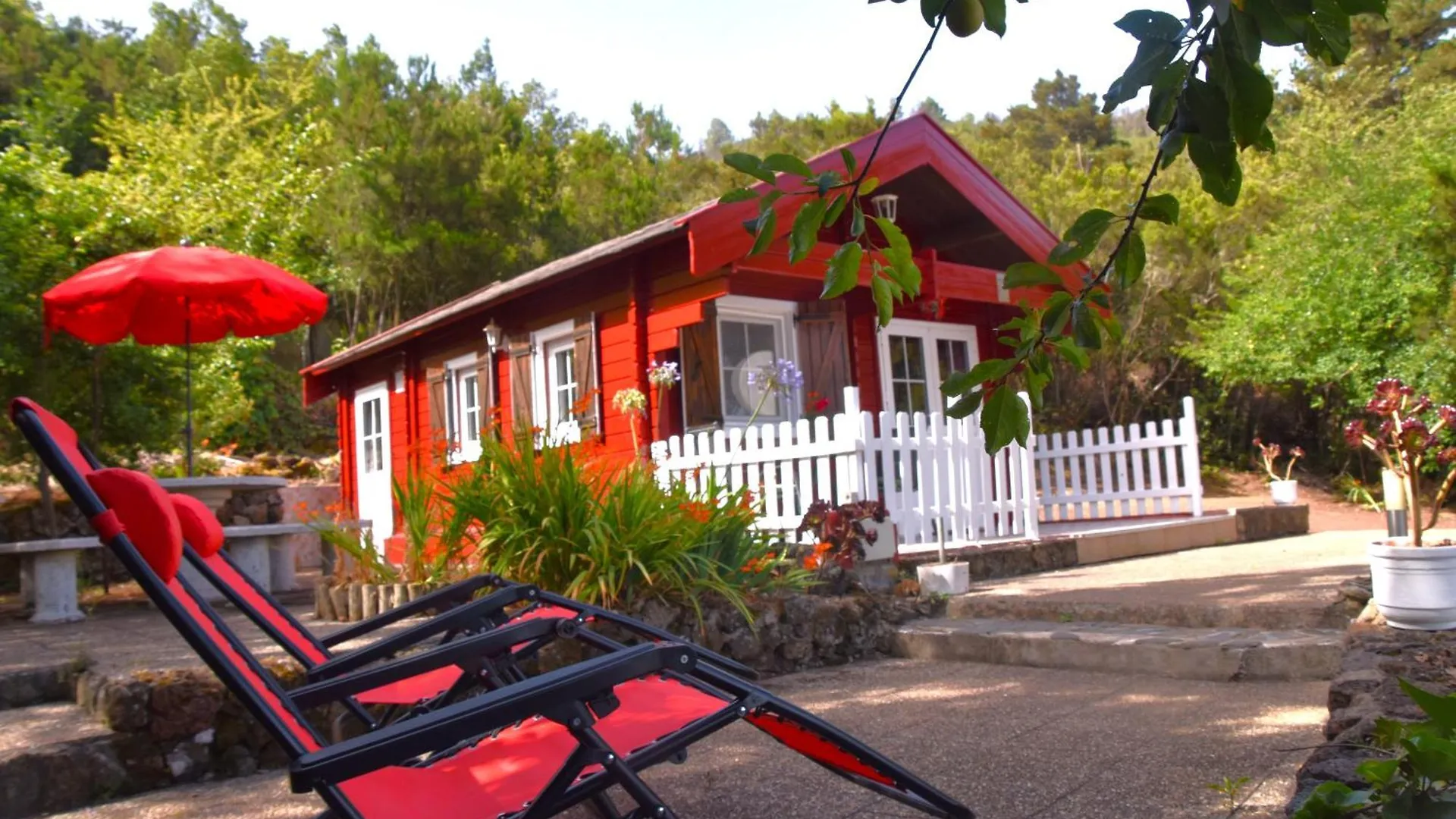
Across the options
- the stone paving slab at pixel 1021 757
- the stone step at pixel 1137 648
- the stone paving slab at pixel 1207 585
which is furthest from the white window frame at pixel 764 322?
→ the stone paving slab at pixel 1021 757

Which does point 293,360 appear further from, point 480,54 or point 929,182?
point 929,182

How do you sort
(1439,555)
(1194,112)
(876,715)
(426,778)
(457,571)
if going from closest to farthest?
(1194,112) → (426,778) → (1439,555) → (876,715) → (457,571)

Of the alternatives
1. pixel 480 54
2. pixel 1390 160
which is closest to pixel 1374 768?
pixel 1390 160

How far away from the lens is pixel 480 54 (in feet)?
110

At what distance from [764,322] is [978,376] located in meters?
8.77

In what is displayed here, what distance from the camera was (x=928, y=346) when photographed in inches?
447

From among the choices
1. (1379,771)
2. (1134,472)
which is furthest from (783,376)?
(1379,771)

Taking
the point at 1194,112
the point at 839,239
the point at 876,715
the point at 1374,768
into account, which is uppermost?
the point at 839,239

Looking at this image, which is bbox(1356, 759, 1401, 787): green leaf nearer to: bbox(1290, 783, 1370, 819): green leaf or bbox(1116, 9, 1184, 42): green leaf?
bbox(1290, 783, 1370, 819): green leaf

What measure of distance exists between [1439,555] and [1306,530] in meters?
8.71

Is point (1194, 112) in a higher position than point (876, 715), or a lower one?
higher

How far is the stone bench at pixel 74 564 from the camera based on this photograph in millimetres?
7152

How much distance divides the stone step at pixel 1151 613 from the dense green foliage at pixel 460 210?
6.28m

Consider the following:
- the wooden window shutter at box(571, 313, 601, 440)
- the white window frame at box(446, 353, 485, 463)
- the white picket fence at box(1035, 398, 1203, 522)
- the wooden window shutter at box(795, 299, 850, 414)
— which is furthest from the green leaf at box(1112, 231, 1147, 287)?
the white window frame at box(446, 353, 485, 463)
